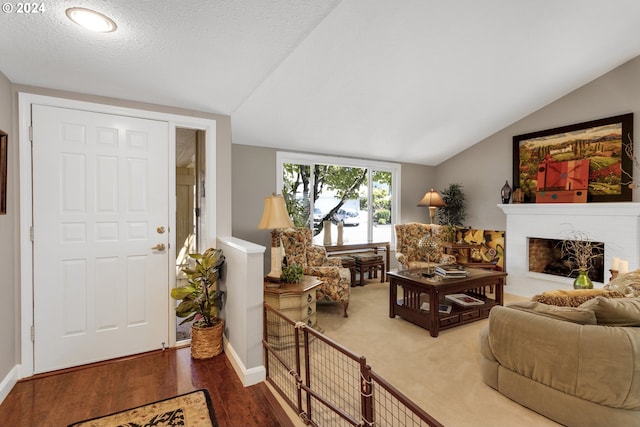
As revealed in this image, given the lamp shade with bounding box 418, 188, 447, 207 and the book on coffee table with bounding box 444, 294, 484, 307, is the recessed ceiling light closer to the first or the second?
the book on coffee table with bounding box 444, 294, 484, 307

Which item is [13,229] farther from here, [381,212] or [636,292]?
[381,212]

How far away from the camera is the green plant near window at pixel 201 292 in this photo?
260cm

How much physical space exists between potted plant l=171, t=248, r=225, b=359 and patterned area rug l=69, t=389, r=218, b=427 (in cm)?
55

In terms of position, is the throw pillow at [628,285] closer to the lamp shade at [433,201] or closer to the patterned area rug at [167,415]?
the lamp shade at [433,201]

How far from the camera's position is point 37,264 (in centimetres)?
237

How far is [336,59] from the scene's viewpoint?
2842 millimetres

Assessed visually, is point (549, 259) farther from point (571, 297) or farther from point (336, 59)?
point (336, 59)

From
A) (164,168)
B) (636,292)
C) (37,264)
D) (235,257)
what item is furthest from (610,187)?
(37,264)

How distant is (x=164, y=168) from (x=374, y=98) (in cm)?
243

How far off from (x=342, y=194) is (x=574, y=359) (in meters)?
3.98

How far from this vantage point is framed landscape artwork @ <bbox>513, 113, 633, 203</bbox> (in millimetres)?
3799

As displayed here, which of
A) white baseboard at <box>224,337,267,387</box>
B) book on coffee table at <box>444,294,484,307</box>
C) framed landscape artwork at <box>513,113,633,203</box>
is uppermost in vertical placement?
framed landscape artwork at <box>513,113,633,203</box>

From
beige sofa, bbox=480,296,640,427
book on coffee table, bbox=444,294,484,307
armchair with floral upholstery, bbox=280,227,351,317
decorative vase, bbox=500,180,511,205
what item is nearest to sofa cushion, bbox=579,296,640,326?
beige sofa, bbox=480,296,640,427

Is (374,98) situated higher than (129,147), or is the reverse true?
(374,98)
